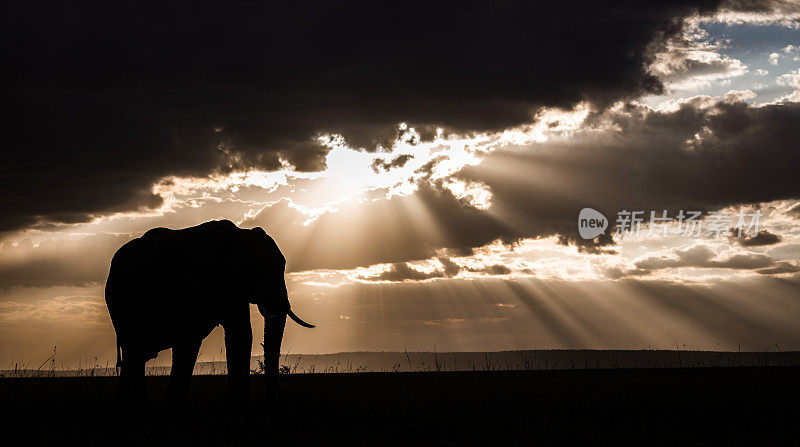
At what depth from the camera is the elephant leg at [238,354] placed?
18938 millimetres

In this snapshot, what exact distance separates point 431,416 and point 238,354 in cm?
550

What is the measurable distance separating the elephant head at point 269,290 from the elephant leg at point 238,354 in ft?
3.45

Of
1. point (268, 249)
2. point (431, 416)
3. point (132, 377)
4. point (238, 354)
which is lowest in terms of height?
point (431, 416)

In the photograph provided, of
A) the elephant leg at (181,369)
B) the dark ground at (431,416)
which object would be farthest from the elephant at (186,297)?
the dark ground at (431,416)

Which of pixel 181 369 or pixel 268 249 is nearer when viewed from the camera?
pixel 181 369

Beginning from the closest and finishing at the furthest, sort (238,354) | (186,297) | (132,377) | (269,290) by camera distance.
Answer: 1. (186,297)
2. (132,377)
3. (238,354)
4. (269,290)

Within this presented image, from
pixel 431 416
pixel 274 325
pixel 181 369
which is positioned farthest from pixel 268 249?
pixel 431 416

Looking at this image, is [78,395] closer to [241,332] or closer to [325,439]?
[241,332]

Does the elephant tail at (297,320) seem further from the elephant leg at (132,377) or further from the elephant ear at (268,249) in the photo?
the elephant leg at (132,377)

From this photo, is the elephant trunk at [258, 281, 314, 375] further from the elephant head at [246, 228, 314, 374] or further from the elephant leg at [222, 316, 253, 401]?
the elephant leg at [222, 316, 253, 401]

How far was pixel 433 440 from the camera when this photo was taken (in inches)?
561

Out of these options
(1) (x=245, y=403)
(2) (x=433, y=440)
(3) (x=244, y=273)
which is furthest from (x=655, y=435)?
(3) (x=244, y=273)

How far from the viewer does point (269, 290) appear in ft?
67.3

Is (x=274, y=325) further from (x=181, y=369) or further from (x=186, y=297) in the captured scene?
(x=181, y=369)
